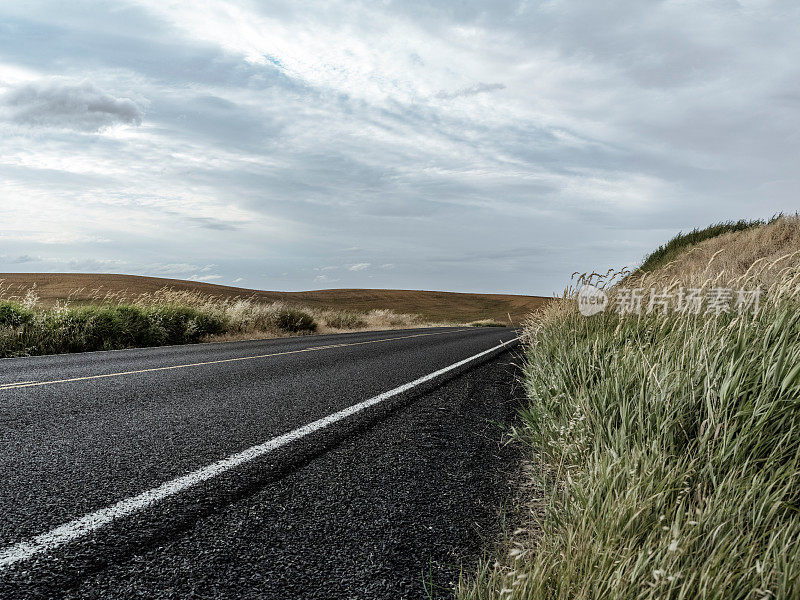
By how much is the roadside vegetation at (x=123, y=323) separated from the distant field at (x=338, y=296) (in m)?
21.0

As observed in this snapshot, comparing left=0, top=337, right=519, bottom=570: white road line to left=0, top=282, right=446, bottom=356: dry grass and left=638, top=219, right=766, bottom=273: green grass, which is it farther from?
left=638, top=219, right=766, bottom=273: green grass

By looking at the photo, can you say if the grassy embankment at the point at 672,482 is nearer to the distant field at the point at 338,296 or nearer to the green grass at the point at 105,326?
the green grass at the point at 105,326

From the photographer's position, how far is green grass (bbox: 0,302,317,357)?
1185 centimetres

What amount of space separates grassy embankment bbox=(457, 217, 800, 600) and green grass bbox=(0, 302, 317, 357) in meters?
11.8

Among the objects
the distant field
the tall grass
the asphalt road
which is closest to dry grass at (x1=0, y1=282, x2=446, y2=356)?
the asphalt road

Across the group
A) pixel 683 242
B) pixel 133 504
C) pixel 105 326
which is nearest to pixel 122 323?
pixel 105 326

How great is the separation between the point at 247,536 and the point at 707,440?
8.02ft

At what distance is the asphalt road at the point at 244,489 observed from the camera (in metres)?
2.26

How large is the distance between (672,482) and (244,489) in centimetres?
236

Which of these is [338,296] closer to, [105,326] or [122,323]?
[122,323]

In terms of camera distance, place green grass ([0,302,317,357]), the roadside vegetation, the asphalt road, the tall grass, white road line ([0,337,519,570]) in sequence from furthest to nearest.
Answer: the roadside vegetation, green grass ([0,302,317,357]), white road line ([0,337,519,570]), the asphalt road, the tall grass

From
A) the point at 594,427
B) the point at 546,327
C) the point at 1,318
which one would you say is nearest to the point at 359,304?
the point at 1,318

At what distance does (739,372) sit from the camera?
10.2 feet

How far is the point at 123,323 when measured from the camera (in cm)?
1367
